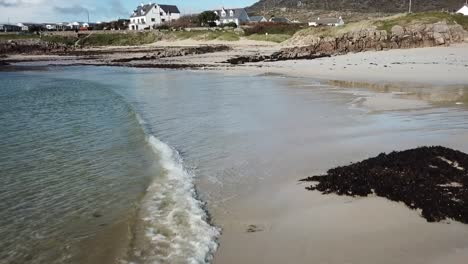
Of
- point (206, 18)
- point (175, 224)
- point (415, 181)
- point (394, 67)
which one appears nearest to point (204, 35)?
point (206, 18)

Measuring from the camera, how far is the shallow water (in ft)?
17.2

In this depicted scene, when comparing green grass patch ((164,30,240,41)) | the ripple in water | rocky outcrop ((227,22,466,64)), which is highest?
green grass patch ((164,30,240,41))

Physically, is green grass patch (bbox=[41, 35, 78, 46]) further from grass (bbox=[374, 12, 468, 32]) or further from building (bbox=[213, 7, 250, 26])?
grass (bbox=[374, 12, 468, 32])

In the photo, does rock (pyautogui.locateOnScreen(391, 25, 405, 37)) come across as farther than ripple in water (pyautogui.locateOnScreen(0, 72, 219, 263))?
Yes

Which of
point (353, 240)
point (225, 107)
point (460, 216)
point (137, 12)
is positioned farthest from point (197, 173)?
point (137, 12)

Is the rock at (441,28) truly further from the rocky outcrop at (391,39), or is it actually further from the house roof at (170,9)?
the house roof at (170,9)

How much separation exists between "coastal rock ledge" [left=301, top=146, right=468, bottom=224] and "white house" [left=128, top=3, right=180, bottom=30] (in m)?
110

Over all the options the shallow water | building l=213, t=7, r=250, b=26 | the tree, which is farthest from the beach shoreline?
building l=213, t=7, r=250, b=26

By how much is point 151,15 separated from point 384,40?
85095 millimetres

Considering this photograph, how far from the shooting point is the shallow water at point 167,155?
5.24 meters

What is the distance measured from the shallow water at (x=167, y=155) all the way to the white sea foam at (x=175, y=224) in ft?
0.05

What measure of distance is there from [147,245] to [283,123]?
7.05m

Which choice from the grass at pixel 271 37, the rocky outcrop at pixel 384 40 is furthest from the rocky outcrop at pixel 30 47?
the rocky outcrop at pixel 384 40

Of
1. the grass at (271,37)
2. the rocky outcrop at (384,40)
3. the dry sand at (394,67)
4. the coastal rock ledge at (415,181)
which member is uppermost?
the grass at (271,37)
